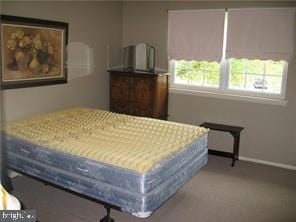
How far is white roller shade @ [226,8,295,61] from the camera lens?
402 centimetres

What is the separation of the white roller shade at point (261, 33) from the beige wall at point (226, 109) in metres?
0.12

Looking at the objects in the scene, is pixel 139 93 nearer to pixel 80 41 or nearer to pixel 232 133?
pixel 80 41

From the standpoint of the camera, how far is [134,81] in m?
4.75

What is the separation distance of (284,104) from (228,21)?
1.30m

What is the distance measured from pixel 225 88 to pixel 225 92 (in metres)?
0.06

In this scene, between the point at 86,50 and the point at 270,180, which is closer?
the point at 270,180


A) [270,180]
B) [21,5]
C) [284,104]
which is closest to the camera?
[21,5]

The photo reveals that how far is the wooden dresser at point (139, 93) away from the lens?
4645 mm

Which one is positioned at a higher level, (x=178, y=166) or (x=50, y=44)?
(x=50, y=44)

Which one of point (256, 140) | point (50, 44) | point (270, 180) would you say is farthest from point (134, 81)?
point (270, 180)

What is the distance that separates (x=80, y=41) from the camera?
14.7 ft

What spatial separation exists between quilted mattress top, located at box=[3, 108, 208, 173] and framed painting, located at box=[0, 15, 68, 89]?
0.46m

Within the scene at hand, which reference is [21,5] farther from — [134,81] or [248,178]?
[248,178]

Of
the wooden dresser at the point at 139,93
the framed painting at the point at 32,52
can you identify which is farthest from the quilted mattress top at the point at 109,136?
the wooden dresser at the point at 139,93
